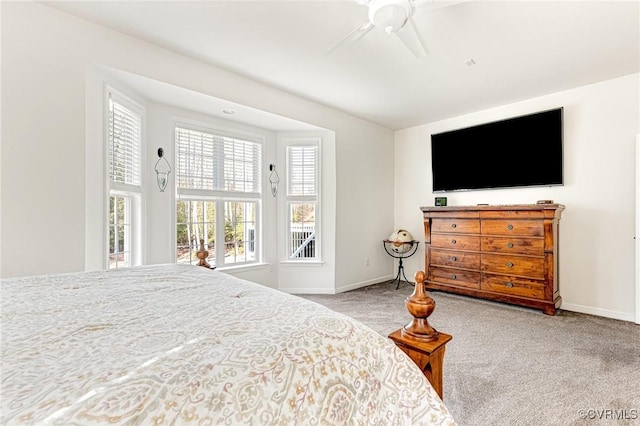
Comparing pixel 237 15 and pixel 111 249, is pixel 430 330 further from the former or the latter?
pixel 111 249

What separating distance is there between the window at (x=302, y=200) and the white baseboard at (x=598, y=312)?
3.18 m

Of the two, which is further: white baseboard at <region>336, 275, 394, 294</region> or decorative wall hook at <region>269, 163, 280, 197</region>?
white baseboard at <region>336, 275, 394, 294</region>

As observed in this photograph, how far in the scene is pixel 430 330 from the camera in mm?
1084

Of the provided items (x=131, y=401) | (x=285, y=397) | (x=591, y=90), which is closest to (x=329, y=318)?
(x=285, y=397)

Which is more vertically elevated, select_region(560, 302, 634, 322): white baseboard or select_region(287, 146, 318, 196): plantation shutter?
select_region(287, 146, 318, 196): plantation shutter

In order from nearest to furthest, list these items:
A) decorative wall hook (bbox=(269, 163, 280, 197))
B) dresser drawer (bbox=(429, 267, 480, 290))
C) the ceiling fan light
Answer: the ceiling fan light < dresser drawer (bbox=(429, 267, 480, 290)) < decorative wall hook (bbox=(269, 163, 280, 197))

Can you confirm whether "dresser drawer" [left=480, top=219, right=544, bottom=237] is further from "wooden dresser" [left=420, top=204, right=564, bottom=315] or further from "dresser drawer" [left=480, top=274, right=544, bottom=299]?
"dresser drawer" [left=480, top=274, right=544, bottom=299]

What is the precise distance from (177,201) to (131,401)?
3.46 metres

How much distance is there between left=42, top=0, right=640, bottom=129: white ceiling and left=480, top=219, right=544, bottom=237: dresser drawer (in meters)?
1.58

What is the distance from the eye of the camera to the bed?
54 centimetres

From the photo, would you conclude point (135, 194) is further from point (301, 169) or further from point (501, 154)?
point (501, 154)

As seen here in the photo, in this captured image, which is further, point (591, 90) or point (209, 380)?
point (591, 90)

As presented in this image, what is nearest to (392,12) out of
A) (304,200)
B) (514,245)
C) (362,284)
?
(304,200)

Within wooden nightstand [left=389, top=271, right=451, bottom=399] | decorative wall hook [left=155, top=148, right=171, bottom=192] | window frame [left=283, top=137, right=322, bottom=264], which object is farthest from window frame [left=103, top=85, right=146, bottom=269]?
wooden nightstand [left=389, top=271, right=451, bottom=399]
